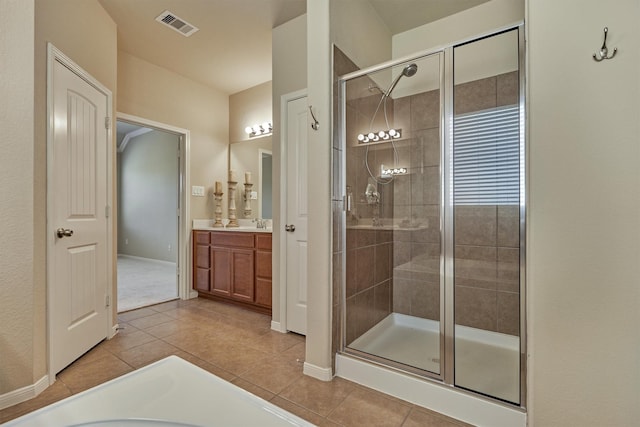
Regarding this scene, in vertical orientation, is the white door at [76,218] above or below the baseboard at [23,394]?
above

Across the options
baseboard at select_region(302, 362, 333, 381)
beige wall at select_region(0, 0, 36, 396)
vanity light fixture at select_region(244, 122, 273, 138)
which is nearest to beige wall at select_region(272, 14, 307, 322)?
baseboard at select_region(302, 362, 333, 381)

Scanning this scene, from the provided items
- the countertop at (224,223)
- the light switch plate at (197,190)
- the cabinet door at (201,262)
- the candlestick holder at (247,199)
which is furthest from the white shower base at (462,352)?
the light switch plate at (197,190)

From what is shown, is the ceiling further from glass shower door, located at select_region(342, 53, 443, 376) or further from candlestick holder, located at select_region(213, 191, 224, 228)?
candlestick holder, located at select_region(213, 191, 224, 228)

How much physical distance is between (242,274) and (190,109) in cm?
219

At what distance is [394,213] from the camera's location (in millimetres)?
2521

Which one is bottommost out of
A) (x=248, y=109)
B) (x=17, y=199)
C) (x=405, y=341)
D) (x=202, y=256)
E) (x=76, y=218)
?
(x=405, y=341)

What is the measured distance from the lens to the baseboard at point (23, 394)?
1.61 m

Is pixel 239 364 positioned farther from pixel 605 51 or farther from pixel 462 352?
pixel 605 51

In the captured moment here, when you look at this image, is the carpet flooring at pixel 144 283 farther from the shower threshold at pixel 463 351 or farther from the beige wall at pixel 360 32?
the beige wall at pixel 360 32

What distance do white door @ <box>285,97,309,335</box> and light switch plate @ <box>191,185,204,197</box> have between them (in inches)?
64.8

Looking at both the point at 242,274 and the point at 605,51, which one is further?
the point at 242,274

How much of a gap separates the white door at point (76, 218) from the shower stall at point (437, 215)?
1.80m

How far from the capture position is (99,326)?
94.3 inches

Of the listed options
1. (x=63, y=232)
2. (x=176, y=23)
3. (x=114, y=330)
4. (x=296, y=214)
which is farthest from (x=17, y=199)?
(x=176, y=23)
